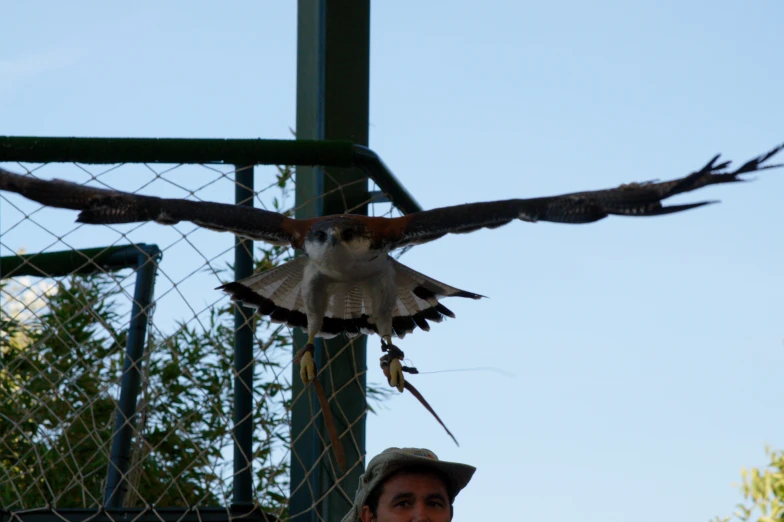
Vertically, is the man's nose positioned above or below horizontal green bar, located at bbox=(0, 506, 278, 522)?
below

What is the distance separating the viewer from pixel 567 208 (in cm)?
338

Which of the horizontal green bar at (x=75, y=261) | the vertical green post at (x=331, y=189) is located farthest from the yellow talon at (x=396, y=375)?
the horizontal green bar at (x=75, y=261)

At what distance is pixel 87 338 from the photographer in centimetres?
617

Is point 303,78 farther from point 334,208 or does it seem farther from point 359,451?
point 359,451

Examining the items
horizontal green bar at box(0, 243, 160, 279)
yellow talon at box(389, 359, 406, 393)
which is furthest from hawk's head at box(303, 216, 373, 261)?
horizontal green bar at box(0, 243, 160, 279)

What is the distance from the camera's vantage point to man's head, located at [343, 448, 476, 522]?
3176 mm

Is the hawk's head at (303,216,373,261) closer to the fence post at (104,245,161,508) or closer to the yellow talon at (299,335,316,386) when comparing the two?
the yellow talon at (299,335,316,386)

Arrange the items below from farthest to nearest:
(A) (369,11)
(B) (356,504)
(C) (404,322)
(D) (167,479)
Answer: (D) (167,479) → (A) (369,11) → (C) (404,322) → (B) (356,504)

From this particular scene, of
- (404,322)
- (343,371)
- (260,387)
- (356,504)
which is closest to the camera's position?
(356,504)

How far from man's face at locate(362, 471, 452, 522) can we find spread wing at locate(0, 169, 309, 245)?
0.83 m

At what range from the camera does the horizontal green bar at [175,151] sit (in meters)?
4.05

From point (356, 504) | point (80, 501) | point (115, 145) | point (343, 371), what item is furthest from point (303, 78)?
point (80, 501)

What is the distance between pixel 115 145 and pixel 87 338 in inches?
92.4

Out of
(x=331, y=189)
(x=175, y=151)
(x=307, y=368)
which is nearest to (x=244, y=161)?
(x=175, y=151)
